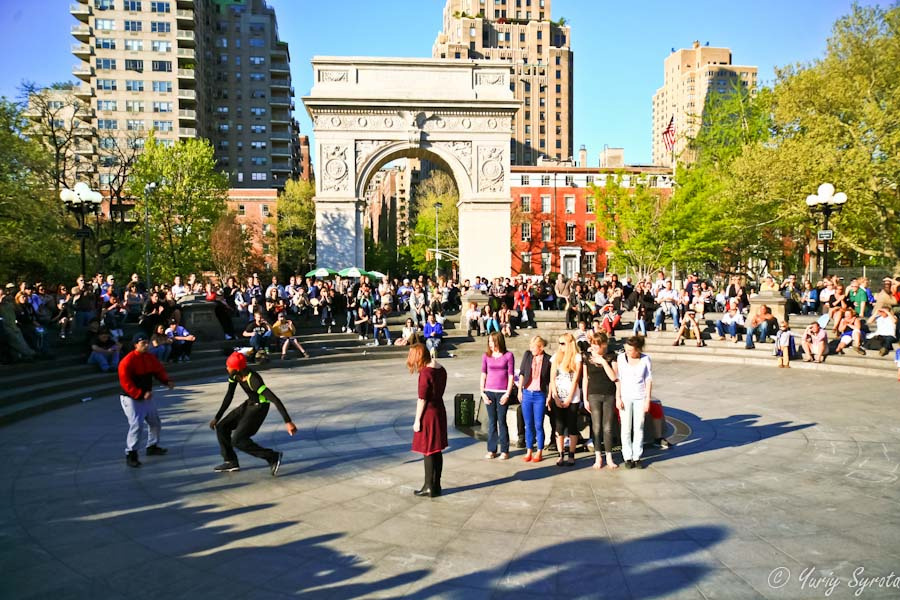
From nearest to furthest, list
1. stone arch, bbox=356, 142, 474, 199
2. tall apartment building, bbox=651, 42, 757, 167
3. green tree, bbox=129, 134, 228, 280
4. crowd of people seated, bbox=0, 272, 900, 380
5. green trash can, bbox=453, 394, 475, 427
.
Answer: green trash can, bbox=453, 394, 475, 427 < crowd of people seated, bbox=0, 272, 900, 380 < stone arch, bbox=356, 142, 474, 199 < green tree, bbox=129, 134, 228, 280 < tall apartment building, bbox=651, 42, 757, 167

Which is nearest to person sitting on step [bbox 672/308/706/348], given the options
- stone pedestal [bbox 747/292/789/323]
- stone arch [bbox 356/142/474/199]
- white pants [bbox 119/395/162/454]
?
stone pedestal [bbox 747/292/789/323]

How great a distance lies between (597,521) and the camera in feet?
19.2

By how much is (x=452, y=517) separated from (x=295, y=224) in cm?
5593

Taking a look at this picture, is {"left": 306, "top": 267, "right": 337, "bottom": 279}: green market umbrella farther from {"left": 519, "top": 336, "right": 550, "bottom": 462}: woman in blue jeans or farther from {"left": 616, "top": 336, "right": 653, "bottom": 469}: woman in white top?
{"left": 616, "top": 336, "right": 653, "bottom": 469}: woman in white top

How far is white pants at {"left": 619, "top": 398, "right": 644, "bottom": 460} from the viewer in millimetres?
7289

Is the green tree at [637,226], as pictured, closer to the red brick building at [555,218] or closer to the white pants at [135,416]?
the red brick building at [555,218]

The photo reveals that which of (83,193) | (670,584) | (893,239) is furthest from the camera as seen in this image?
(893,239)

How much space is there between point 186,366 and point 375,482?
1100cm

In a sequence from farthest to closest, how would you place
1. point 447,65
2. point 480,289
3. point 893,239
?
point 447,65 → point 893,239 → point 480,289

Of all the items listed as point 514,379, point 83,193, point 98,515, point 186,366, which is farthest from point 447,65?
point 98,515

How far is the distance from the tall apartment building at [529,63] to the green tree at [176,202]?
234 ft

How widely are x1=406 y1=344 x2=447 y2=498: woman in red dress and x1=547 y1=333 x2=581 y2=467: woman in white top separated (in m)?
1.84

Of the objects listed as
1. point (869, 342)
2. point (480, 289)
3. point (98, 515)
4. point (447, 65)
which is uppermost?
point (447, 65)

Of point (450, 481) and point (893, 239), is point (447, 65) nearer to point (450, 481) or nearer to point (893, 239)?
point (893, 239)
